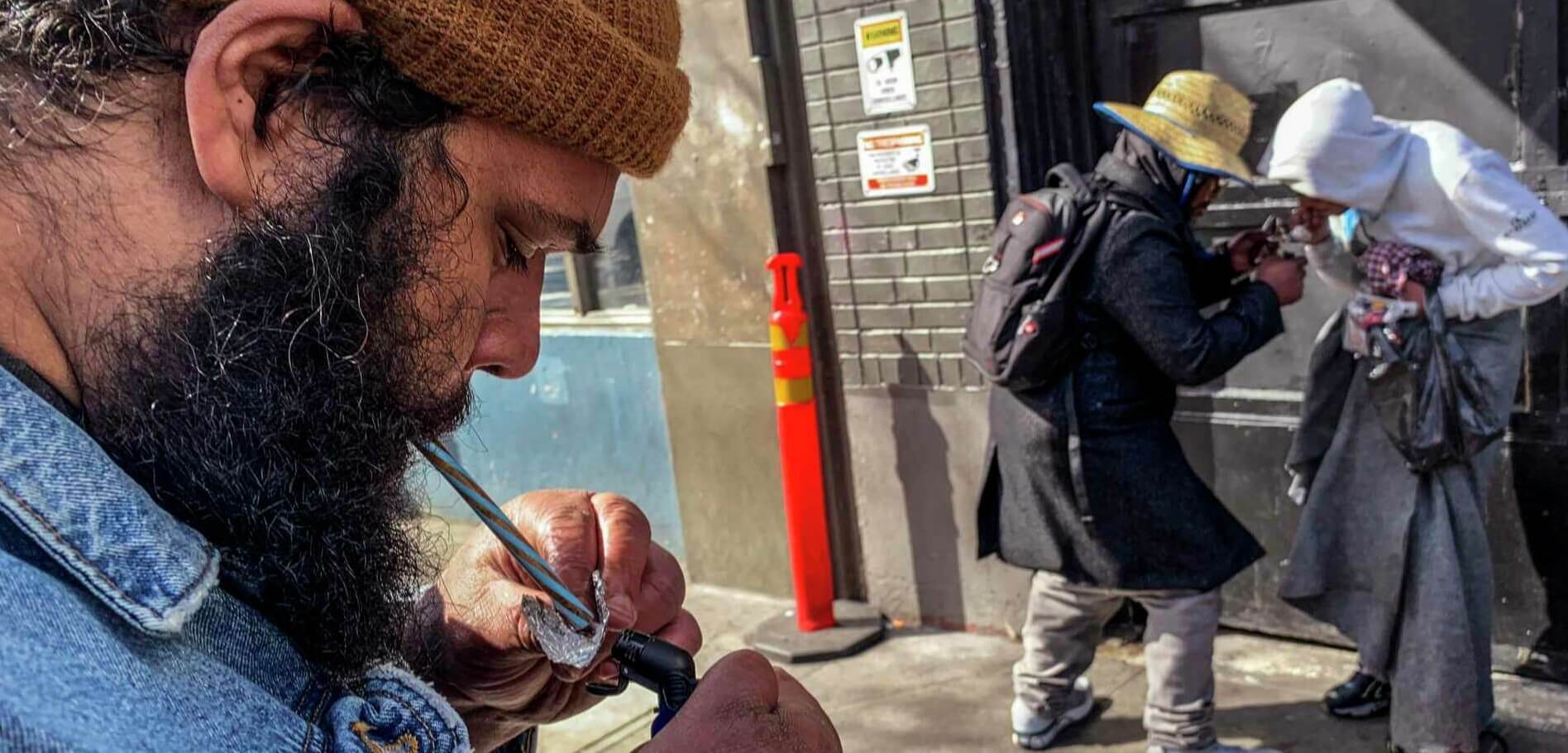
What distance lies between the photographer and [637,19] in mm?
1213

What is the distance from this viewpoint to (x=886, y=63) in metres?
4.23

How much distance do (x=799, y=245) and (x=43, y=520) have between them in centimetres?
395

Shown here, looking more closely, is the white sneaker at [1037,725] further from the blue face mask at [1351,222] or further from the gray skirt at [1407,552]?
the blue face mask at [1351,222]

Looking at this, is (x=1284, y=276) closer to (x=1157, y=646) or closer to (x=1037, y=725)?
(x=1157, y=646)

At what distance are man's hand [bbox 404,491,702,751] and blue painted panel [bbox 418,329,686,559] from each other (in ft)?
12.2

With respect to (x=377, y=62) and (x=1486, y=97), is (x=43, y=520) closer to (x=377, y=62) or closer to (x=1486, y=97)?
(x=377, y=62)

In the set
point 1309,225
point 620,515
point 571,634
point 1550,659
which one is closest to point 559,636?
point 571,634

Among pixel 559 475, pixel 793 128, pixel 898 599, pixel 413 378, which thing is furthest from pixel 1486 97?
pixel 559 475

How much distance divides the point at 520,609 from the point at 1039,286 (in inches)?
86.6

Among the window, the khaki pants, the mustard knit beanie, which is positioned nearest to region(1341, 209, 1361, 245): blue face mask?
the khaki pants

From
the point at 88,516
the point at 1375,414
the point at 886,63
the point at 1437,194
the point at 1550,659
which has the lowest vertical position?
the point at 1550,659

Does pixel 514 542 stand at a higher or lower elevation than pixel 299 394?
lower

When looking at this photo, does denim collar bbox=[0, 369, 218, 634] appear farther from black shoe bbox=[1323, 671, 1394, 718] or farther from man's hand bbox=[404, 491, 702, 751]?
black shoe bbox=[1323, 671, 1394, 718]

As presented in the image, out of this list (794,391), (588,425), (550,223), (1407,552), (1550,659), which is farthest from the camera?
(588,425)
